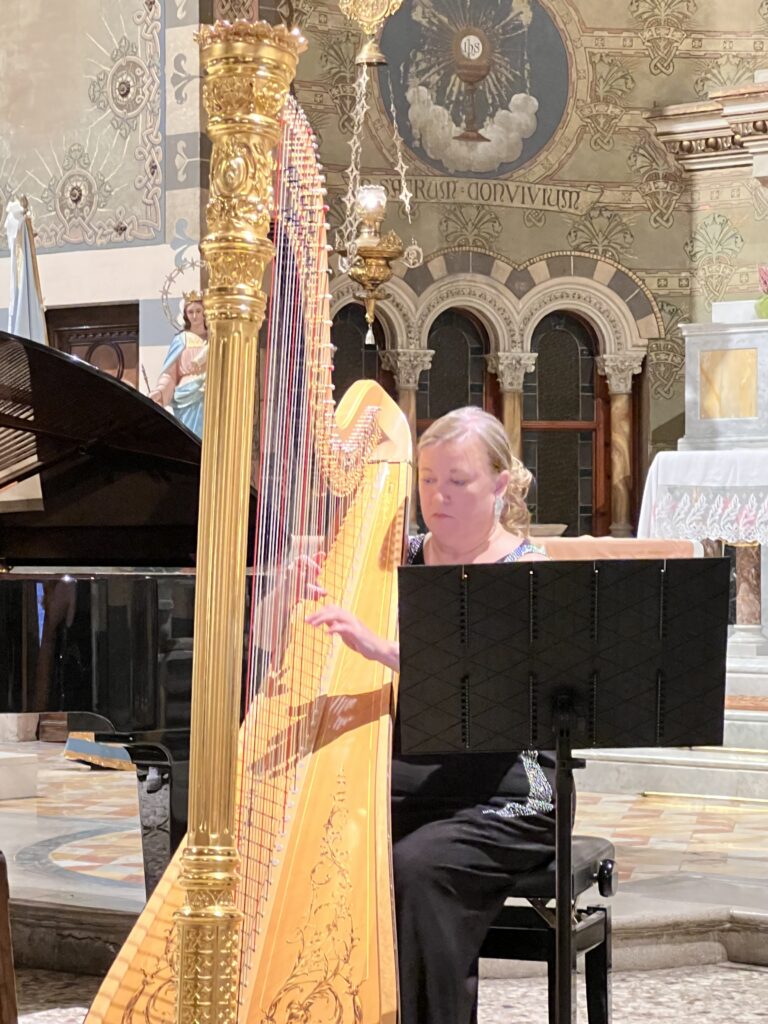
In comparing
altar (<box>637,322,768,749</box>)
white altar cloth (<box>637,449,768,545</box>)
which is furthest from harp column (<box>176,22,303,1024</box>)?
white altar cloth (<box>637,449,768,545</box>)

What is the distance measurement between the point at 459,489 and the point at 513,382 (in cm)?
948

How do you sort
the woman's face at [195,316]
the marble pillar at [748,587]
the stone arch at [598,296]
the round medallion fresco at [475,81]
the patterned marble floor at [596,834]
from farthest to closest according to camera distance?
the stone arch at [598,296]
the round medallion fresco at [475,81]
the woman's face at [195,316]
the marble pillar at [748,587]
the patterned marble floor at [596,834]

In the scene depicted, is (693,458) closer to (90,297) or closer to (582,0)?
(90,297)

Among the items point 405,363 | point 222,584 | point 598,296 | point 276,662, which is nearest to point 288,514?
point 276,662

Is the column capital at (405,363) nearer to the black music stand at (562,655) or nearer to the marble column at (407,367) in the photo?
the marble column at (407,367)

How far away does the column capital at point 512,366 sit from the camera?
12.5 m

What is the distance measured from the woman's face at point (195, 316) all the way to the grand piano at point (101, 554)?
5.10 metres

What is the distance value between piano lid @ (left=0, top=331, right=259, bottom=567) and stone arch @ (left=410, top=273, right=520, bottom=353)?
839 centimetres

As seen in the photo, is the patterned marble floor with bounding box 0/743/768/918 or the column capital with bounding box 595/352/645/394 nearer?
the patterned marble floor with bounding box 0/743/768/918

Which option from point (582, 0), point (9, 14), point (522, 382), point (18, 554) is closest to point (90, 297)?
point (9, 14)

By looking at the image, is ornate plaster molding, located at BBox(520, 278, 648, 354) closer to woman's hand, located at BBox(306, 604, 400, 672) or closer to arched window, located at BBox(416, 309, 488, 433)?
arched window, located at BBox(416, 309, 488, 433)

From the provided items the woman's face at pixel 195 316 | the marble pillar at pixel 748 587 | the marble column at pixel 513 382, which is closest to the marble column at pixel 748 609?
the marble pillar at pixel 748 587

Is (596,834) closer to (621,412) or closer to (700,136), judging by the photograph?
(621,412)

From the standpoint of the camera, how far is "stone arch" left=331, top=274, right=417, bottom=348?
40.3 ft
